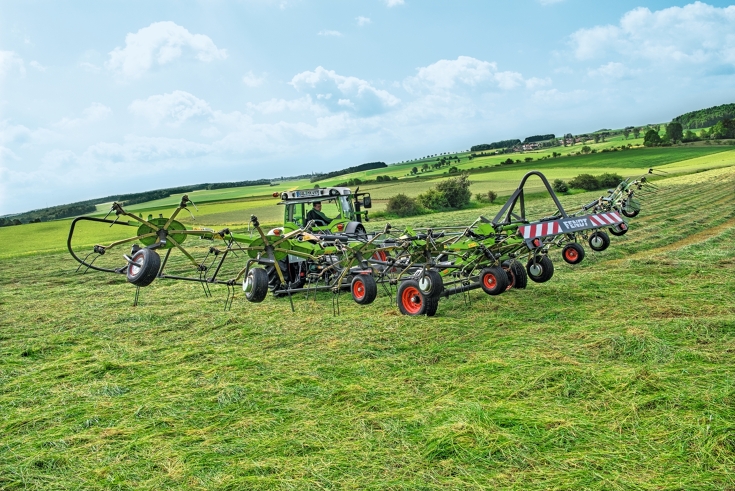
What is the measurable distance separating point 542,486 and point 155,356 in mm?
5017

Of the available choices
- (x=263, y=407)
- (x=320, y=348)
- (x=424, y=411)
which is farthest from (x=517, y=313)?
(x=263, y=407)

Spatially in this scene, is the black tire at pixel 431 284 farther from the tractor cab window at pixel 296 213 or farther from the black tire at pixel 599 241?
the black tire at pixel 599 241

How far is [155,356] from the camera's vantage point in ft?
22.3

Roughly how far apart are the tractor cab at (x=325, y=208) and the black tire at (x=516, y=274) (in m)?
3.53

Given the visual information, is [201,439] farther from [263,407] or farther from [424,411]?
[424,411]

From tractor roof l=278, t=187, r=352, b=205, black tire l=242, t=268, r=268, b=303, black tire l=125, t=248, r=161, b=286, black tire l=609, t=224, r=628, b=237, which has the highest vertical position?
tractor roof l=278, t=187, r=352, b=205

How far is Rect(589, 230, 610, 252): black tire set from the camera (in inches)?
465

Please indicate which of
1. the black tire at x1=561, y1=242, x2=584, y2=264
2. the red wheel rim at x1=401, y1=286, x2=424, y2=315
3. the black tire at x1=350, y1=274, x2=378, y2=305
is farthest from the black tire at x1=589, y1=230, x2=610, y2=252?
the black tire at x1=350, y1=274, x2=378, y2=305

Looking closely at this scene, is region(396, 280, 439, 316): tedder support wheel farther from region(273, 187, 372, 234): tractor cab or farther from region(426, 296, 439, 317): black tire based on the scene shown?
region(273, 187, 372, 234): tractor cab

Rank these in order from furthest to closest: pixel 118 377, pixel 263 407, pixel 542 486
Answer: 1. pixel 118 377
2. pixel 263 407
3. pixel 542 486

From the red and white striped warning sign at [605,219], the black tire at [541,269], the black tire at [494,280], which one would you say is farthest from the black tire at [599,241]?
the black tire at [494,280]

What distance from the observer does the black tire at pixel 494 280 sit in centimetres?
874

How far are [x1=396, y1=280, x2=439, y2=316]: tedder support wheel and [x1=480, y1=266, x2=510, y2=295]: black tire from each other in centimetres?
130

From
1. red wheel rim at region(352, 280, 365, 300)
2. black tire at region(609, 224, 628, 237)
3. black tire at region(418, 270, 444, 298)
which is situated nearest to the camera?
black tire at region(418, 270, 444, 298)
